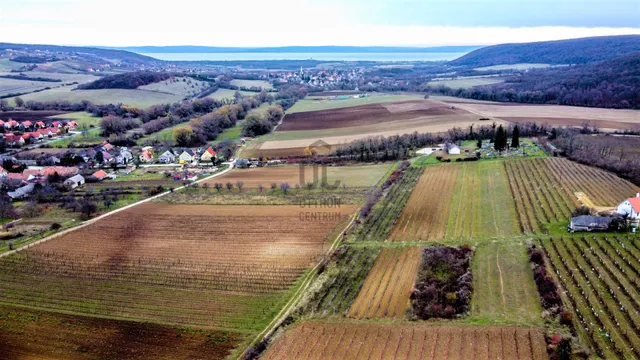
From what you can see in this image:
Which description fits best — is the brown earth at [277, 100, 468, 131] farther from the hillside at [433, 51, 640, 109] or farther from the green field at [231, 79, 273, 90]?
the green field at [231, 79, 273, 90]

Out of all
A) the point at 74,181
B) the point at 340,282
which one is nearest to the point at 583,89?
the point at 340,282

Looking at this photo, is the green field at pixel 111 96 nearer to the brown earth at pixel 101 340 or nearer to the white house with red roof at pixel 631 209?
the brown earth at pixel 101 340

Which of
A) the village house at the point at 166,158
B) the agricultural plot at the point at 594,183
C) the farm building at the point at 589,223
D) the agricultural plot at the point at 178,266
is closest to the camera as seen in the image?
the agricultural plot at the point at 178,266

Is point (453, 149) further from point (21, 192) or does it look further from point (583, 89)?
point (583, 89)

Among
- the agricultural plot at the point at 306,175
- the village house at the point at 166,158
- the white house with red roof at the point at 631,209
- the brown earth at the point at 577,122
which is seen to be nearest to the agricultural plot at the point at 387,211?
the agricultural plot at the point at 306,175

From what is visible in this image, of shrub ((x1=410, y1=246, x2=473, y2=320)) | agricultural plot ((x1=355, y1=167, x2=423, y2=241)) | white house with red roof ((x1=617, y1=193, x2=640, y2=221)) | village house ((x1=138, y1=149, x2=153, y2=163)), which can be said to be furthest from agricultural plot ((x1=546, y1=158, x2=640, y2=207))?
village house ((x1=138, y1=149, x2=153, y2=163))
